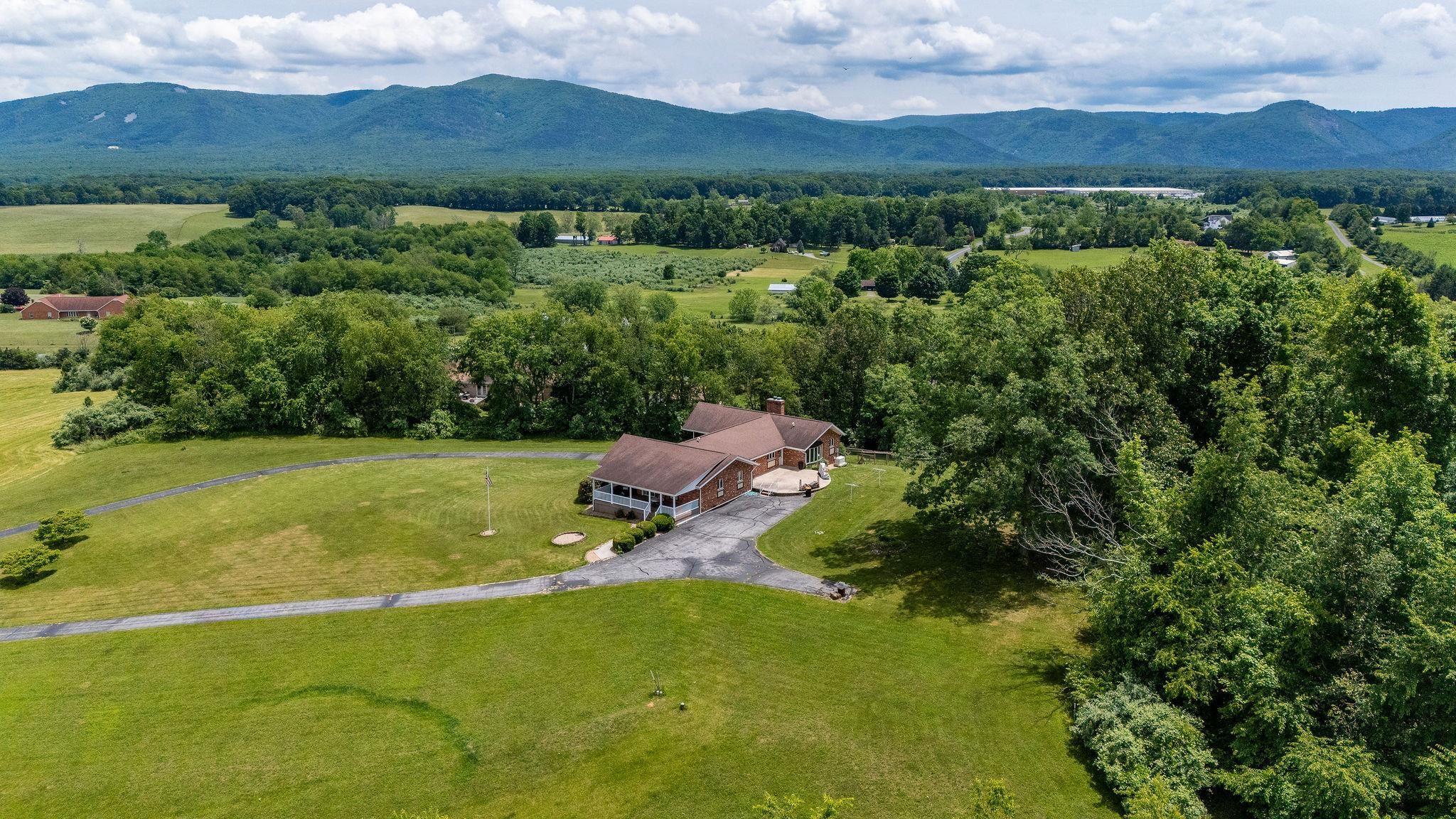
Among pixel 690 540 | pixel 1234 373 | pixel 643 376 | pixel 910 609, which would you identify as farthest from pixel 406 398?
pixel 1234 373

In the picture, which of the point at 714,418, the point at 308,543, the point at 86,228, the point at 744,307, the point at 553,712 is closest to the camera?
the point at 553,712

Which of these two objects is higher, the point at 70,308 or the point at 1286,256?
the point at 1286,256

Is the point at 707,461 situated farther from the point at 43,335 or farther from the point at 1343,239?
the point at 1343,239

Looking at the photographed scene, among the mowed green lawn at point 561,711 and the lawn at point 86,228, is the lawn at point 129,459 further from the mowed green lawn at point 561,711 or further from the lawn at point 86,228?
the lawn at point 86,228

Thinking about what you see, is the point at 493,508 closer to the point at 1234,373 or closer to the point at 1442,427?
the point at 1234,373

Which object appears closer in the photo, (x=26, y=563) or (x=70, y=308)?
(x=26, y=563)

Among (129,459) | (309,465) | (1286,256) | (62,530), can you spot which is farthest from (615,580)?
(1286,256)
